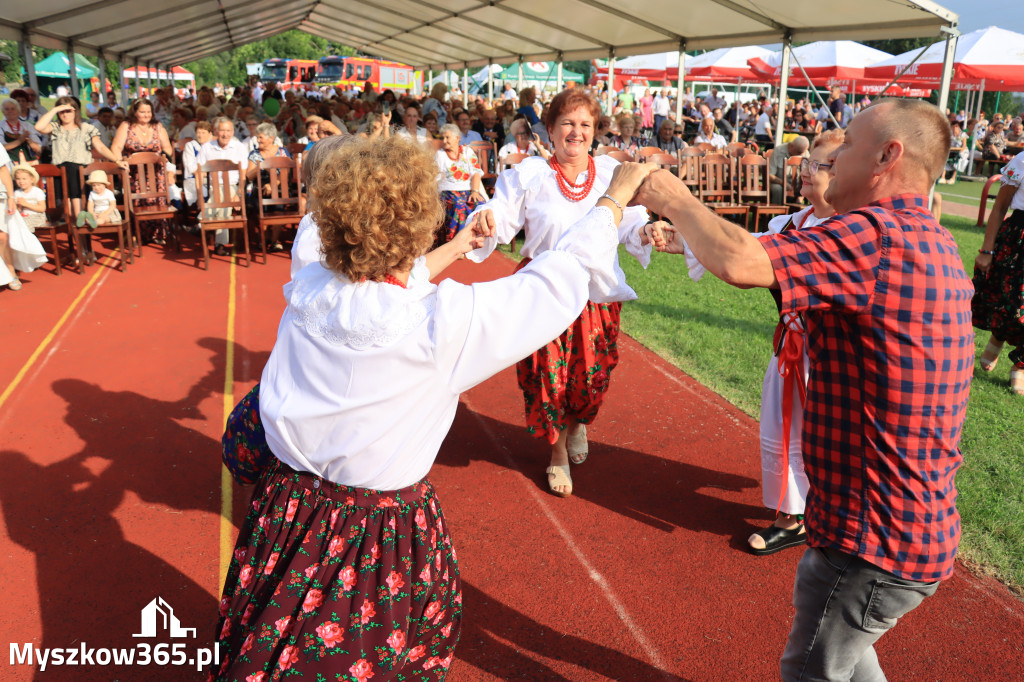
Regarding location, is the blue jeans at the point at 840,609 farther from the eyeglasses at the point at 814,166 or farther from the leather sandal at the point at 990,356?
the leather sandal at the point at 990,356

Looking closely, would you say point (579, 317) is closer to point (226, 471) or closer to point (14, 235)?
point (226, 471)

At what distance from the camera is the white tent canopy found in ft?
33.9

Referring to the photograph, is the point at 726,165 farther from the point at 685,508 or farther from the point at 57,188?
the point at 57,188

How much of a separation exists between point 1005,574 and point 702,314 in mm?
4231

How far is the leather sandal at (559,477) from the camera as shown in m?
4.06

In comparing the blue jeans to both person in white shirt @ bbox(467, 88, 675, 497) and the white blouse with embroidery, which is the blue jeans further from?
person in white shirt @ bbox(467, 88, 675, 497)

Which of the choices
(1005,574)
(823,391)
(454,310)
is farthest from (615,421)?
(454,310)

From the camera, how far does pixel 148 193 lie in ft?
30.6

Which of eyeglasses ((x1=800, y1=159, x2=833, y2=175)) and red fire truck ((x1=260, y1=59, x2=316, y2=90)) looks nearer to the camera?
eyeglasses ((x1=800, y1=159, x2=833, y2=175))

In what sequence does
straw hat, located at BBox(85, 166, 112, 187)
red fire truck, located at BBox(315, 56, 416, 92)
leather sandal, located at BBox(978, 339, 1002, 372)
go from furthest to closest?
red fire truck, located at BBox(315, 56, 416, 92)
straw hat, located at BBox(85, 166, 112, 187)
leather sandal, located at BBox(978, 339, 1002, 372)

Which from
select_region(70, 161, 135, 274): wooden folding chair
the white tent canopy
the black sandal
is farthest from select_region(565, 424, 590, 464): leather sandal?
the white tent canopy

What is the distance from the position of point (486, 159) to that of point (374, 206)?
10748 millimetres

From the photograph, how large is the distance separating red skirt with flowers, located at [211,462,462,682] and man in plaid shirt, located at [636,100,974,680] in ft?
3.17

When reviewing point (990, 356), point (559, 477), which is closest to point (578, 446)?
point (559, 477)
